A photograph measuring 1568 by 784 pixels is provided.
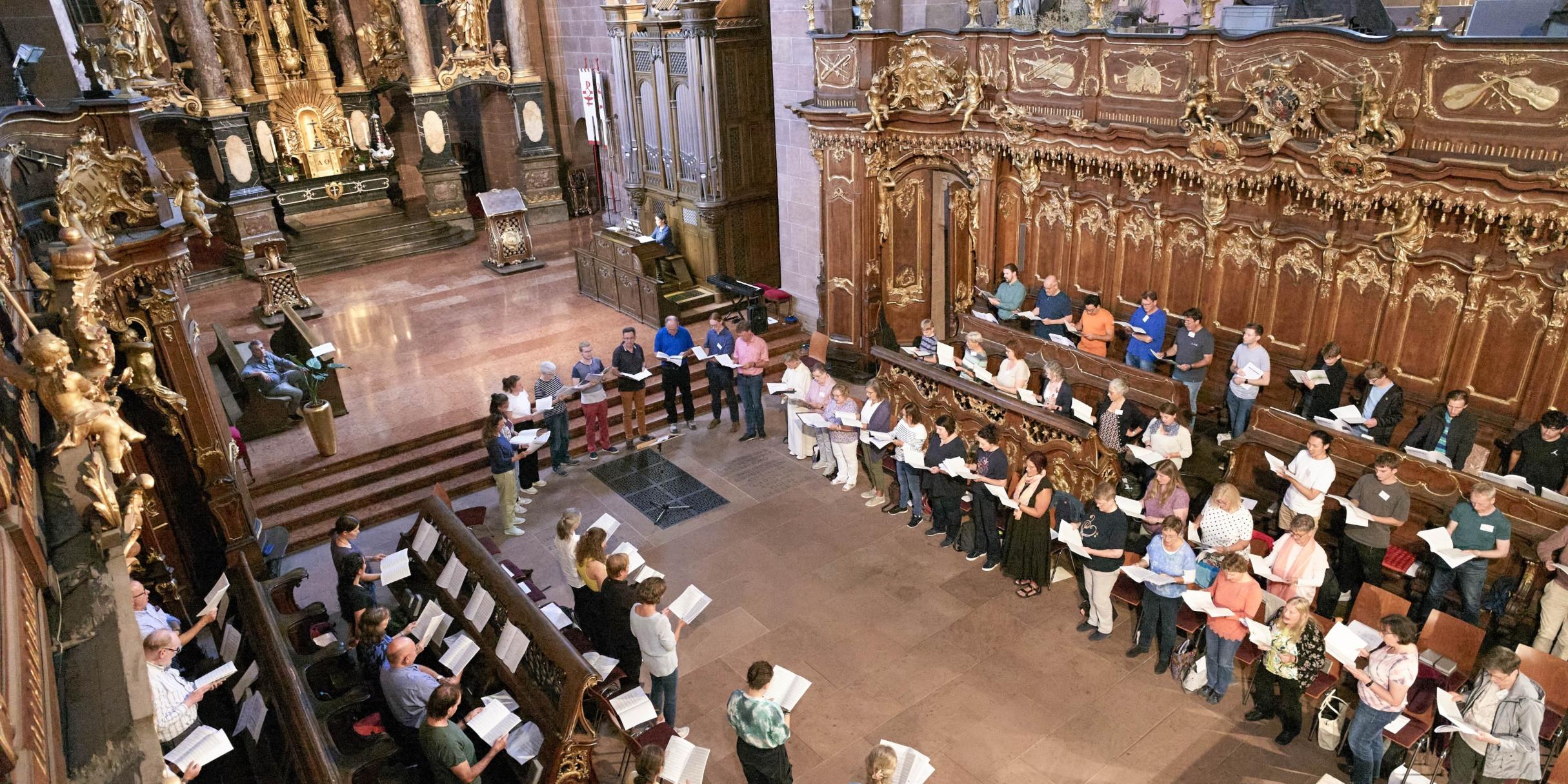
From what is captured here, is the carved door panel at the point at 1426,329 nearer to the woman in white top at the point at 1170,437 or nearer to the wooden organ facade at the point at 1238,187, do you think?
Answer: the wooden organ facade at the point at 1238,187

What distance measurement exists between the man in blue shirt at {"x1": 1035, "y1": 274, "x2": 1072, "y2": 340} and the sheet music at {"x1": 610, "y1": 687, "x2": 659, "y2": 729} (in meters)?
7.20

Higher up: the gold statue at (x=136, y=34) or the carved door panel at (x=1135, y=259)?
the gold statue at (x=136, y=34)

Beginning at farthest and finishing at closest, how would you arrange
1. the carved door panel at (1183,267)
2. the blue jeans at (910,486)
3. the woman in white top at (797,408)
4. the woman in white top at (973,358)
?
the woman in white top at (797,408) → the carved door panel at (1183,267) → the woman in white top at (973,358) → the blue jeans at (910,486)

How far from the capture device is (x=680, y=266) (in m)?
17.1

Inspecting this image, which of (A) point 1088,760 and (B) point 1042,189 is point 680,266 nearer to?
(B) point 1042,189

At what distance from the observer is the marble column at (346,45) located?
20.5 metres

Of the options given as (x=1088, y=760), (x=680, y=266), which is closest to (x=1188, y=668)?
(x=1088, y=760)

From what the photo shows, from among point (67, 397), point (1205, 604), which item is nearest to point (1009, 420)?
point (1205, 604)

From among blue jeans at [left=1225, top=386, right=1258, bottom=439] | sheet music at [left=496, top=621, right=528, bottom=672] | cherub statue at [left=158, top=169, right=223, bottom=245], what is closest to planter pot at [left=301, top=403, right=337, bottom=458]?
cherub statue at [left=158, top=169, right=223, bottom=245]

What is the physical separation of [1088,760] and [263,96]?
20142 mm

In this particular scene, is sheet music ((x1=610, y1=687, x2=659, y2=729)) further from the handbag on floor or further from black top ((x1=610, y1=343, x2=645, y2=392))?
black top ((x1=610, y1=343, x2=645, y2=392))

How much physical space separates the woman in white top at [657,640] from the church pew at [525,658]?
0.50 meters

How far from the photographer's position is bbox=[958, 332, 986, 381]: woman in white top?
1045 centimetres

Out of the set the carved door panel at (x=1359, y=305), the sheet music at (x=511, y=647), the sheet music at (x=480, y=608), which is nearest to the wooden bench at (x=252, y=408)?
the sheet music at (x=480, y=608)
